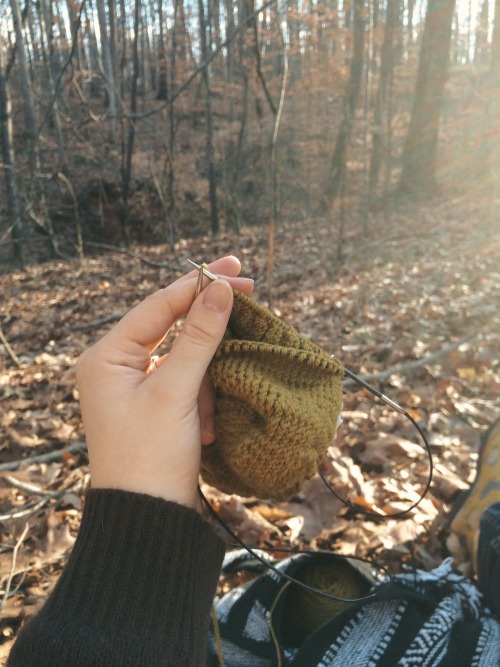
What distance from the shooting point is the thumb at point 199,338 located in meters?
1.22

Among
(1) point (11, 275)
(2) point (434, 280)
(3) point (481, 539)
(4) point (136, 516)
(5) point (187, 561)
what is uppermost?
(4) point (136, 516)

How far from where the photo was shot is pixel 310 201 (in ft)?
54.7

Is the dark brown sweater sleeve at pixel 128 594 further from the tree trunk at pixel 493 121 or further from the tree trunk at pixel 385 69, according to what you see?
the tree trunk at pixel 385 69

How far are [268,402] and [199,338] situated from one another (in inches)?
10.0

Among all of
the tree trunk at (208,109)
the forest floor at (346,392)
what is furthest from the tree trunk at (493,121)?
the tree trunk at (208,109)

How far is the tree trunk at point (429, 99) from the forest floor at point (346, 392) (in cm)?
550

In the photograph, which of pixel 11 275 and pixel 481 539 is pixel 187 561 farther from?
pixel 11 275

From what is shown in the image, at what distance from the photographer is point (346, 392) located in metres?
3.56

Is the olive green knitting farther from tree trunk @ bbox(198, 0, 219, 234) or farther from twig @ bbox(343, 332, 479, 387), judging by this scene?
tree trunk @ bbox(198, 0, 219, 234)

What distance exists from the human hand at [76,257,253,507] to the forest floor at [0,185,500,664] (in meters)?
0.68

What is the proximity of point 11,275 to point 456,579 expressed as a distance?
9923mm

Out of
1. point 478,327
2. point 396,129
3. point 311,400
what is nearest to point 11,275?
point 478,327

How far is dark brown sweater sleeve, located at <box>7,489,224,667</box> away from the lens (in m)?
0.95

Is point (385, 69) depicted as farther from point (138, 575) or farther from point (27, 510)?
point (138, 575)
